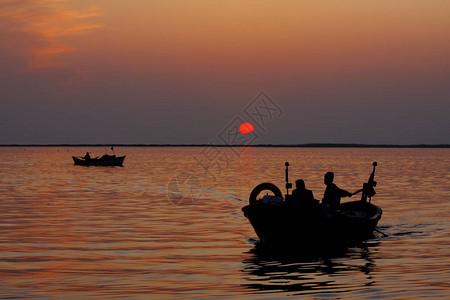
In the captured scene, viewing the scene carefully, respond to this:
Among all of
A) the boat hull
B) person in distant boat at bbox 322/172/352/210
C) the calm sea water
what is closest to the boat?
the boat hull

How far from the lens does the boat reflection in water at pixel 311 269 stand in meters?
14.3

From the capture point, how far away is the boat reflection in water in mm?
14328

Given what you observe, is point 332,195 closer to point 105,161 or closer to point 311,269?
point 311,269

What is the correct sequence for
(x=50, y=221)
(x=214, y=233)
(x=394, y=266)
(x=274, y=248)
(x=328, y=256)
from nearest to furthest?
(x=394, y=266) < (x=328, y=256) < (x=274, y=248) < (x=214, y=233) < (x=50, y=221)

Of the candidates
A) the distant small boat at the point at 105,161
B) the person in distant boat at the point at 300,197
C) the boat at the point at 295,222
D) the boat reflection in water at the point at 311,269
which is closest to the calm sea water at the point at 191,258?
the boat reflection in water at the point at 311,269

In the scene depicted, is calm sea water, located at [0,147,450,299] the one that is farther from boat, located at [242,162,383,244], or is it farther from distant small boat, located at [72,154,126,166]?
distant small boat, located at [72,154,126,166]

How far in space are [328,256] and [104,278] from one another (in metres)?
7.04

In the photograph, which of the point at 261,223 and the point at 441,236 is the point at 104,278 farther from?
the point at 441,236

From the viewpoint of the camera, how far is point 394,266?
1728cm

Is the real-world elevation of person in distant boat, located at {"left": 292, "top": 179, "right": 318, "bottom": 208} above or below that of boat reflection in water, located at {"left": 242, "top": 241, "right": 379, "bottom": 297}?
above

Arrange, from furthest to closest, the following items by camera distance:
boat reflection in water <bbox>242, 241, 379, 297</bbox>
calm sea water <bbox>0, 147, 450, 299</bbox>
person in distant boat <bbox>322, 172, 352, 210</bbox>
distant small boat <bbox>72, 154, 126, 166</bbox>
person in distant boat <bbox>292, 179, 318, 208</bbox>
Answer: distant small boat <bbox>72, 154, 126, 166</bbox>, person in distant boat <bbox>322, 172, 352, 210</bbox>, person in distant boat <bbox>292, 179, 318, 208</bbox>, boat reflection in water <bbox>242, 241, 379, 297</bbox>, calm sea water <bbox>0, 147, 450, 299</bbox>

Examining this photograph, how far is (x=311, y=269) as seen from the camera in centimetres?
1680

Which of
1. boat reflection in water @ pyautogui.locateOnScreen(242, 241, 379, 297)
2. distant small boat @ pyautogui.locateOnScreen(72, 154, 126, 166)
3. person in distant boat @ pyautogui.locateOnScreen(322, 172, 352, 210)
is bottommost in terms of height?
boat reflection in water @ pyautogui.locateOnScreen(242, 241, 379, 297)

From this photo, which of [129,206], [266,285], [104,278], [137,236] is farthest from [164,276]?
[129,206]
